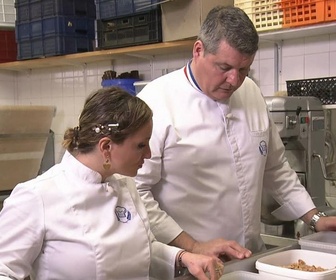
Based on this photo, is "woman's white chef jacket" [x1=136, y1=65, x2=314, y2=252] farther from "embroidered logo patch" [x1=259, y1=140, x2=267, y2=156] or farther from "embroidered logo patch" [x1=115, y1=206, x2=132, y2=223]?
"embroidered logo patch" [x1=115, y1=206, x2=132, y2=223]

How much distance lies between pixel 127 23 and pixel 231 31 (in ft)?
6.45

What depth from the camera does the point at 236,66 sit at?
5.14 ft

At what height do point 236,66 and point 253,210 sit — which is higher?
point 236,66

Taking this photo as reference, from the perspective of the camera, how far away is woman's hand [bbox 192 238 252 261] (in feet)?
4.66

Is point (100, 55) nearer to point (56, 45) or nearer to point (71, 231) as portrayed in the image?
point (56, 45)

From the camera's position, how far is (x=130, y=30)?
3393 mm

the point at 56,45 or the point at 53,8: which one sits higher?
the point at 53,8

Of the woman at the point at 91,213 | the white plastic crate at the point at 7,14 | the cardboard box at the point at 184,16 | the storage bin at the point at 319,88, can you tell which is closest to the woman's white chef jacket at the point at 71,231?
the woman at the point at 91,213

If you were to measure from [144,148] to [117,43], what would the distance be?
228cm

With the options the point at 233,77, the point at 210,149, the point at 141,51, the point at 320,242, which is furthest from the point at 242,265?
the point at 141,51

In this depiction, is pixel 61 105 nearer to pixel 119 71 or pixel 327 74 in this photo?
pixel 119 71

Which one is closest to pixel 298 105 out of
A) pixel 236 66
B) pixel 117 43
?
pixel 236 66

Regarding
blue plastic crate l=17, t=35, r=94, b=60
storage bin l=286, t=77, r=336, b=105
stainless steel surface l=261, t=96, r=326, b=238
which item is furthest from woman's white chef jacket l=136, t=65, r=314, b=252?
blue plastic crate l=17, t=35, r=94, b=60

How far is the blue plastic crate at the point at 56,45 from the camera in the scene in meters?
3.88
